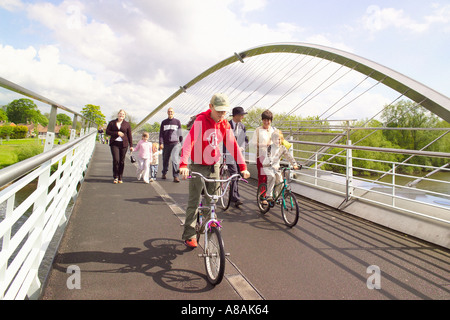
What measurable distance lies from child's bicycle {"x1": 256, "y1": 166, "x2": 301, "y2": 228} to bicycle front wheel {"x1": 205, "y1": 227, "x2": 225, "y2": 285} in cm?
208

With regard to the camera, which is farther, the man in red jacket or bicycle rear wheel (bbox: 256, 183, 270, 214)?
bicycle rear wheel (bbox: 256, 183, 270, 214)

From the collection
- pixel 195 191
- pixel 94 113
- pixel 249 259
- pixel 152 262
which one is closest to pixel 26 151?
pixel 152 262

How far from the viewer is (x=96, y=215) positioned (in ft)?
16.6

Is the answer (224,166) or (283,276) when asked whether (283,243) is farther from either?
(224,166)

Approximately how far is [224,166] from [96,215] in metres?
2.49

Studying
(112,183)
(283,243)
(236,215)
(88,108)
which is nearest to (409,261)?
(283,243)

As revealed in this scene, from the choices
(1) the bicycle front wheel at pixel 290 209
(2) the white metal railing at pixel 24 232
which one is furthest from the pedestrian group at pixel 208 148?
(2) the white metal railing at pixel 24 232

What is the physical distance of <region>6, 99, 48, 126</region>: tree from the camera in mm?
1885

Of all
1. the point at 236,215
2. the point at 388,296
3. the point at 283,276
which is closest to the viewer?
the point at 388,296

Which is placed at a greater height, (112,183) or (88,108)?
(88,108)

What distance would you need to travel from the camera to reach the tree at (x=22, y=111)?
1885mm

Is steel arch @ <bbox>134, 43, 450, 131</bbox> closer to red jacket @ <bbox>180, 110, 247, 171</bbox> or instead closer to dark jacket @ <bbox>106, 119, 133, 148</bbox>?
red jacket @ <bbox>180, 110, 247, 171</bbox>

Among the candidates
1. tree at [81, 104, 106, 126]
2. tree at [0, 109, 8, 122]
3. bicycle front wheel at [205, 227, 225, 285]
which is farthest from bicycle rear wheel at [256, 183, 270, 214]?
tree at [81, 104, 106, 126]

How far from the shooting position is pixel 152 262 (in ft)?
11.1
